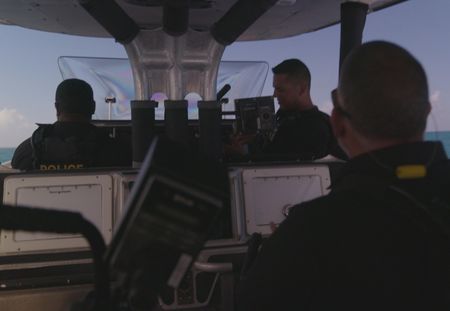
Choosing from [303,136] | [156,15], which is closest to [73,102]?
[303,136]

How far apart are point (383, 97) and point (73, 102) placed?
2005 mm

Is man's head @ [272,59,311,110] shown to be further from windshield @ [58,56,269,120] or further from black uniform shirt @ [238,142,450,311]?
black uniform shirt @ [238,142,450,311]

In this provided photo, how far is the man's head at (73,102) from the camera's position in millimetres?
2646

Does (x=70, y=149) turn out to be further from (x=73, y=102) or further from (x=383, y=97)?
(x=383, y=97)

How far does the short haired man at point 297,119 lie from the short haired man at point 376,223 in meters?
1.58

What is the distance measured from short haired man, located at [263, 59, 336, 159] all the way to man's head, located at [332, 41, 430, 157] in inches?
61.2

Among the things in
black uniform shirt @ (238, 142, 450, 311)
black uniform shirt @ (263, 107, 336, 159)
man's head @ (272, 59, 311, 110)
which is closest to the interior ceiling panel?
man's head @ (272, 59, 311, 110)

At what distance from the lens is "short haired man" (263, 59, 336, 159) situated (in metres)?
3.11

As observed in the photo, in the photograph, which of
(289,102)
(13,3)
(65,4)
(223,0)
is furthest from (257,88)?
(13,3)

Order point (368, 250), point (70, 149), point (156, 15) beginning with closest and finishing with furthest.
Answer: point (368, 250) < point (70, 149) < point (156, 15)

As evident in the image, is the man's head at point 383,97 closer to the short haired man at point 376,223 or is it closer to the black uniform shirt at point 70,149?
the short haired man at point 376,223

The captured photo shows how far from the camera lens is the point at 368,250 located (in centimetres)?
101

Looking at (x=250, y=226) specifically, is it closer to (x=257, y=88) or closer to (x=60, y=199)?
(x=60, y=199)

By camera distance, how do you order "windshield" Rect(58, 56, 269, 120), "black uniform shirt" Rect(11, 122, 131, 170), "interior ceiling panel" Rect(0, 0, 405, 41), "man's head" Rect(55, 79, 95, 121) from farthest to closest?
1. "windshield" Rect(58, 56, 269, 120)
2. "interior ceiling panel" Rect(0, 0, 405, 41)
3. "man's head" Rect(55, 79, 95, 121)
4. "black uniform shirt" Rect(11, 122, 131, 170)
